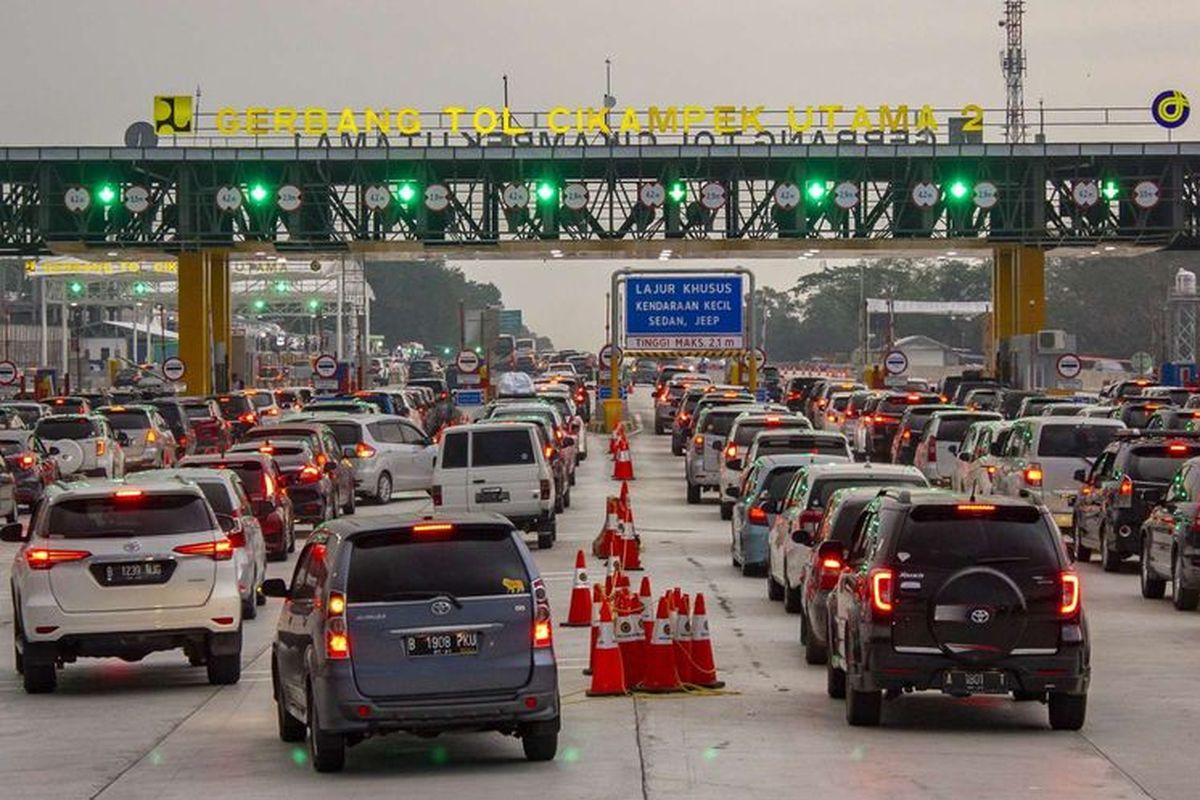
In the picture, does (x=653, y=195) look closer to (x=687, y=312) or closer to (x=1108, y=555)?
(x=687, y=312)

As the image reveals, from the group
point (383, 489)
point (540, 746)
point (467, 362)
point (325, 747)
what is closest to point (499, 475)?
point (383, 489)

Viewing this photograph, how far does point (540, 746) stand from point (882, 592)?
2545 mm

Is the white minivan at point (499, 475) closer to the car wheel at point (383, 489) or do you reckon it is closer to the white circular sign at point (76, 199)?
the car wheel at point (383, 489)

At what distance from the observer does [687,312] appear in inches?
2965

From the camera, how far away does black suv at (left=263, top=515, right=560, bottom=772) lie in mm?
14789

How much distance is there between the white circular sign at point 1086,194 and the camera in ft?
242

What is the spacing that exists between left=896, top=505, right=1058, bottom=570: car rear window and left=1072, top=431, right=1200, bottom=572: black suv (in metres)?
13.3

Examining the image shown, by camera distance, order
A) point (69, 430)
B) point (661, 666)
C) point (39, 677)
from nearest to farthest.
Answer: point (661, 666) < point (39, 677) < point (69, 430)

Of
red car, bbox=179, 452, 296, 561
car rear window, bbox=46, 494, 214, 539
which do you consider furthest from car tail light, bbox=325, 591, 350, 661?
red car, bbox=179, 452, 296, 561

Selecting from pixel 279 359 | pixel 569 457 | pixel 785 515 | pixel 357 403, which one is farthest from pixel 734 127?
pixel 279 359

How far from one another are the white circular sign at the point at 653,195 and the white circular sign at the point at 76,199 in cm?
1534

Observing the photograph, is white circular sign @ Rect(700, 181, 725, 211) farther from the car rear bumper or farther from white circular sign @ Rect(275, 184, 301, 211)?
the car rear bumper

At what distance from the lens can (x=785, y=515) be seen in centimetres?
2642

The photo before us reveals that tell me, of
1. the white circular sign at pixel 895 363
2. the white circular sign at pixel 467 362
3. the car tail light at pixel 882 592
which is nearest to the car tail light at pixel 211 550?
the car tail light at pixel 882 592
